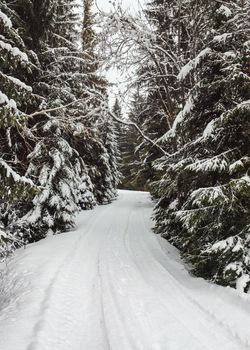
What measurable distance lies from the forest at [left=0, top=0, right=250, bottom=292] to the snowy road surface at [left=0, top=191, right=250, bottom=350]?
2.27ft

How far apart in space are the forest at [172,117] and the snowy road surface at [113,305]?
0.69 metres

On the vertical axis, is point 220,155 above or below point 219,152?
below

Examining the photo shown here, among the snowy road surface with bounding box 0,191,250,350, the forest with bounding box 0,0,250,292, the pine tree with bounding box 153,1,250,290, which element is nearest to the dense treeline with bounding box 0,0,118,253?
the forest with bounding box 0,0,250,292

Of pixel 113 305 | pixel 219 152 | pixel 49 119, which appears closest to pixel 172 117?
pixel 49 119

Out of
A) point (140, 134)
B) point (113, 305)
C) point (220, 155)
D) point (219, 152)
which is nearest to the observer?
point (113, 305)

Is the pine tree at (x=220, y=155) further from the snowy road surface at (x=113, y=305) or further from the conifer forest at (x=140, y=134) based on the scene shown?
the snowy road surface at (x=113, y=305)

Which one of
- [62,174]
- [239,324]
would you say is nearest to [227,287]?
[239,324]

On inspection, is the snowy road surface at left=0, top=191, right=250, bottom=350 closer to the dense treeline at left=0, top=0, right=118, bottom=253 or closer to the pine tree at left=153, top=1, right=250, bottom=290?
the pine tree at left=153, top=1, right=250, bottom=290

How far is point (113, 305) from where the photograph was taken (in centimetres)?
641

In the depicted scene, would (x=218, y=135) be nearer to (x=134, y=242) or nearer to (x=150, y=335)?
(x=150, y=335)

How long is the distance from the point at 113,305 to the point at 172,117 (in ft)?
30.9

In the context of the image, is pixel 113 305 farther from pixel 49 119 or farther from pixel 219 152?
pixel 49 119

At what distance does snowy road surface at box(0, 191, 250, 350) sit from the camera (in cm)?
494

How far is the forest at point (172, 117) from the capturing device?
7277 mm
